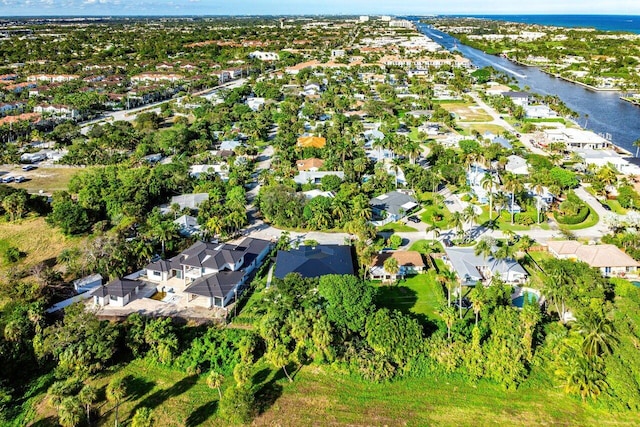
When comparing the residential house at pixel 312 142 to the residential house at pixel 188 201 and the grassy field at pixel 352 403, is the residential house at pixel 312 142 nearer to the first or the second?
the residential house at pixel 188 201

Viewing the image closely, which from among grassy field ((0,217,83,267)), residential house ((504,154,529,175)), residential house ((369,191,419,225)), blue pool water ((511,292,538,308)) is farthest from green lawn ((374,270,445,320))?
grassy field ((0,217,83,267))

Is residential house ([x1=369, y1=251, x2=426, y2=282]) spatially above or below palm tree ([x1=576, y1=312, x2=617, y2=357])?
below

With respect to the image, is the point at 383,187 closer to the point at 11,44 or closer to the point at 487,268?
the point at 487,268

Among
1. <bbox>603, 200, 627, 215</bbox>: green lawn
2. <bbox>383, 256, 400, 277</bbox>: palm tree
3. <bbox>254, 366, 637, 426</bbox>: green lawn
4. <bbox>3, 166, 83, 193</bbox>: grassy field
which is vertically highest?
<bbox>383, 256, 400, 277</bbox>: palm tree

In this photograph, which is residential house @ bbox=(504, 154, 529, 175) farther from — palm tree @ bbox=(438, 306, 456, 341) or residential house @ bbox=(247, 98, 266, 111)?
residential house @ bbox=(247, 98, 266, 111)

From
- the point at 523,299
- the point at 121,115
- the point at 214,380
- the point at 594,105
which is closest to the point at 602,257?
the point at 523,299

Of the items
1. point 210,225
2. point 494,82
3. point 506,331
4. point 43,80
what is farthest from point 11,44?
point 506,331

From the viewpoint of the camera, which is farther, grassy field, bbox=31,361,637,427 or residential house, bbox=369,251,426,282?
residential house, bbox=369,251,426,282
